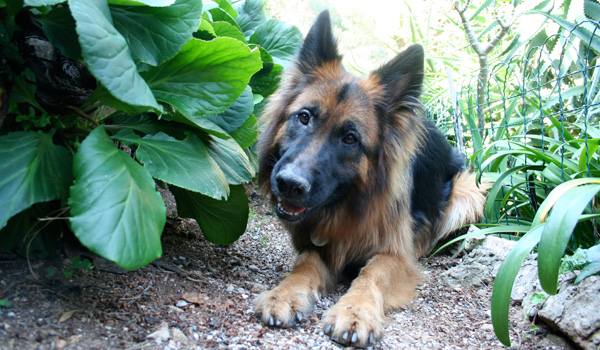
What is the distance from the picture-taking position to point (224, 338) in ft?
6.68

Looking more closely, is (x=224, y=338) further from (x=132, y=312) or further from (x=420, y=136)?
(x=420, y=136)

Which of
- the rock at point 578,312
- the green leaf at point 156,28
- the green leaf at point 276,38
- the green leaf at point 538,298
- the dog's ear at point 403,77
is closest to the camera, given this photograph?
the green leaf at point 156,28

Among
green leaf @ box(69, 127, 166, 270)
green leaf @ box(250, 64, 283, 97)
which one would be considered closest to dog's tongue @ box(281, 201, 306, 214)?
green leaf @ box(69, 127, 166, 270)

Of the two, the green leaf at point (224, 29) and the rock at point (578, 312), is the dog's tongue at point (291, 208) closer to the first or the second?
the green leaf at point (224, 29)

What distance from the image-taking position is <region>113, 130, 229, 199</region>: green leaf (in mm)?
2053

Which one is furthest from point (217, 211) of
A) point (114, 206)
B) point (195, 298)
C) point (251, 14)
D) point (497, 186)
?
point (251, 14)

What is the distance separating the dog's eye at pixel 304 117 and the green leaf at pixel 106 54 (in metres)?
1.36

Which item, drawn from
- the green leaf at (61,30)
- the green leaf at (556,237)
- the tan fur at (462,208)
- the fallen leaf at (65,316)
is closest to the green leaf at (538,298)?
the green leaf at (556,237)

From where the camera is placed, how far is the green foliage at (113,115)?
1.65 metres

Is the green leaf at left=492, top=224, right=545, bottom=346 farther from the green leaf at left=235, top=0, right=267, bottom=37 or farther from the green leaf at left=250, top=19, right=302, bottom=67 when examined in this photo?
the green leaf at left=235, top=0, right=267, bottom=37

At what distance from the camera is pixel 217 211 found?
107 inches

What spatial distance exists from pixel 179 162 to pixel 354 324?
4.09 feet

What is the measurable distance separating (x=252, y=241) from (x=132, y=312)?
5.89ft

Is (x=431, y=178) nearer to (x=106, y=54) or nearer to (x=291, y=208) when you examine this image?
(x=291, y=208)
